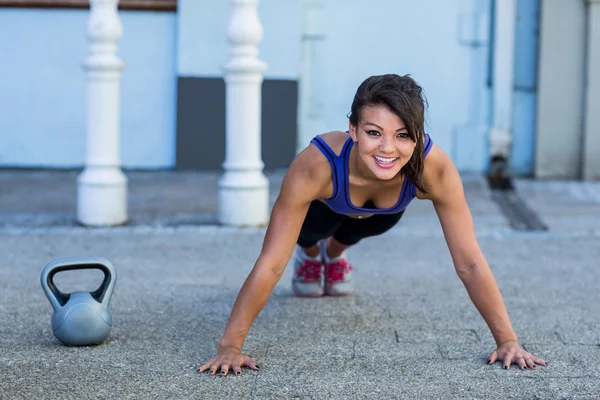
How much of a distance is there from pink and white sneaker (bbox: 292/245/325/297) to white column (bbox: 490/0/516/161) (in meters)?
4.26

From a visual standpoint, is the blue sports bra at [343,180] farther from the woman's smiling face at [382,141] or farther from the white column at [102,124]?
the white column at [102,124]

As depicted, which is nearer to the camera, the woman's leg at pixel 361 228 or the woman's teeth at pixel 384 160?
the woman's teeth at pixel 384 160

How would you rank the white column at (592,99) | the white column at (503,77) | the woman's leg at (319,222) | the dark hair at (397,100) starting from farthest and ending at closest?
the white column at (503,77) → the white column at (592,99) → the woman's leg at (319,222) → the dark hair at (397,100)

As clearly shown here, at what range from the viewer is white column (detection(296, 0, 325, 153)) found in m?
8.67

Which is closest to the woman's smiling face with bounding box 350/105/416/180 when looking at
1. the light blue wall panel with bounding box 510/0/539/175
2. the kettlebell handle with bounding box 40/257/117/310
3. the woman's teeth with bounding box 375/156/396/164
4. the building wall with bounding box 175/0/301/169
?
the woman's teeth with bounding box 375/156/396/164

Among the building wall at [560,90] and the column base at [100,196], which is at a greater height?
the building wall at [560,90]

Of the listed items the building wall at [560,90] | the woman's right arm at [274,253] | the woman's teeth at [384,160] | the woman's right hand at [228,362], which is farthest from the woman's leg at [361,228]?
the building wall at [560,90]

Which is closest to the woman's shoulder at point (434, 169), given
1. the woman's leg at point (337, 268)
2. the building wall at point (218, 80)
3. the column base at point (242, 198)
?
the woman's leg at point (337, 268)

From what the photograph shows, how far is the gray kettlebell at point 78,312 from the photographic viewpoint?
3.76 metres

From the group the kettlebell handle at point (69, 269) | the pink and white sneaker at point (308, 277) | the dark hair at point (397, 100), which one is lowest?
the pink and white sneaker at point (308, 277)

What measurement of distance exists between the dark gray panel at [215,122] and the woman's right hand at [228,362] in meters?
5.23

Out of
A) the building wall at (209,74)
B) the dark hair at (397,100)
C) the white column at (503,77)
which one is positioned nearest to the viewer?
the dark hair at (397,100)

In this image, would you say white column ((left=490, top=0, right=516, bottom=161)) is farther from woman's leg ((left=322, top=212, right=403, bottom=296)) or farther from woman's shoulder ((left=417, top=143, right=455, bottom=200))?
woman's shoulder ((left=417, top=143, right=455, bottom=200))

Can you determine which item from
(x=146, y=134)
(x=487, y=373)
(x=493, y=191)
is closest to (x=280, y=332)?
(x=487, y=373)
